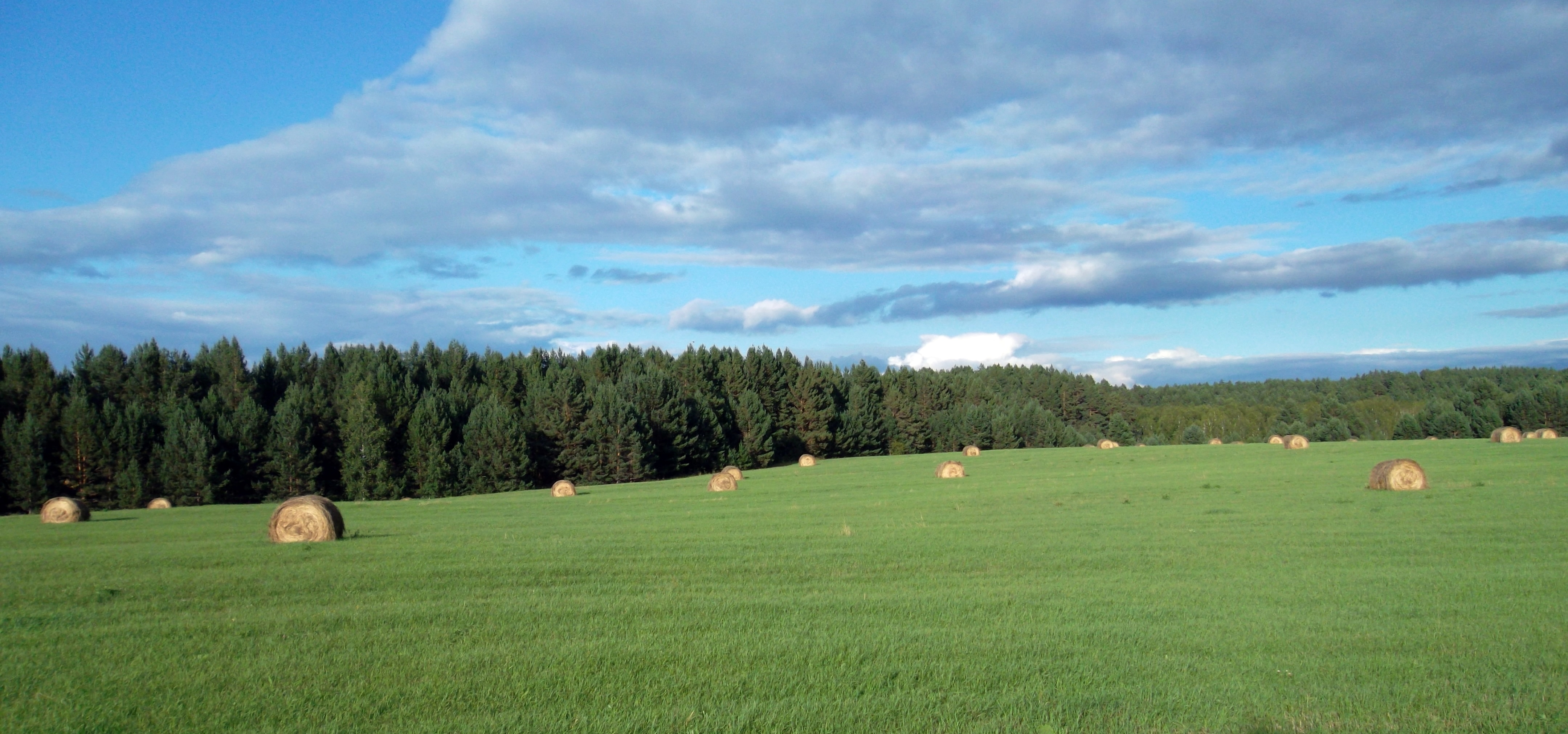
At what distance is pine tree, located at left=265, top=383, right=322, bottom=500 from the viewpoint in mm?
55562

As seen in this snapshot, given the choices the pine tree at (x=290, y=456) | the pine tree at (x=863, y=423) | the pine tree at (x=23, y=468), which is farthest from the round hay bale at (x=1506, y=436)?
the pine tree at (x=23, y=468)

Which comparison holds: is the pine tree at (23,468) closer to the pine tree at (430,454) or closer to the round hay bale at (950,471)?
the pine tree at (430,454)

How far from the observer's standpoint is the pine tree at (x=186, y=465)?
168ft

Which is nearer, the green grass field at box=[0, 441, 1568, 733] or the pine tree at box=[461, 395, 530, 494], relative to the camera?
the green grass field at box=[0, 441, 1568, 733]

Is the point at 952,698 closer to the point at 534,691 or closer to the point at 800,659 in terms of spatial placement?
the point at 800,659

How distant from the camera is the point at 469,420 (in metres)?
61.8

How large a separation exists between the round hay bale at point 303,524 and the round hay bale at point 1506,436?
195ft

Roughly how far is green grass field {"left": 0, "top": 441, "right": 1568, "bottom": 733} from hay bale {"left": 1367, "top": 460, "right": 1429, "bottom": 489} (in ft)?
12.1

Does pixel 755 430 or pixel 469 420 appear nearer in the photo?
pixel 469 420

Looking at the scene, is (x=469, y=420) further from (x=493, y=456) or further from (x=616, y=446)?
(x=616, y=446)

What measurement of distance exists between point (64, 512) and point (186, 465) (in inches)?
1020

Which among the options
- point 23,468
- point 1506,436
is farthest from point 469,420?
point 1506,436

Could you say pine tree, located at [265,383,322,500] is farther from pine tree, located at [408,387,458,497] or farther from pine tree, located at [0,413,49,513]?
pine tree, located at [0,413,49,513]

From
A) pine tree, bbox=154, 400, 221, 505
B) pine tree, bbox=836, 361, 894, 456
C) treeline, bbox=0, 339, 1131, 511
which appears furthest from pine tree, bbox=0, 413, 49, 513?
pine tree, bbox=836, 361, 894, 456
